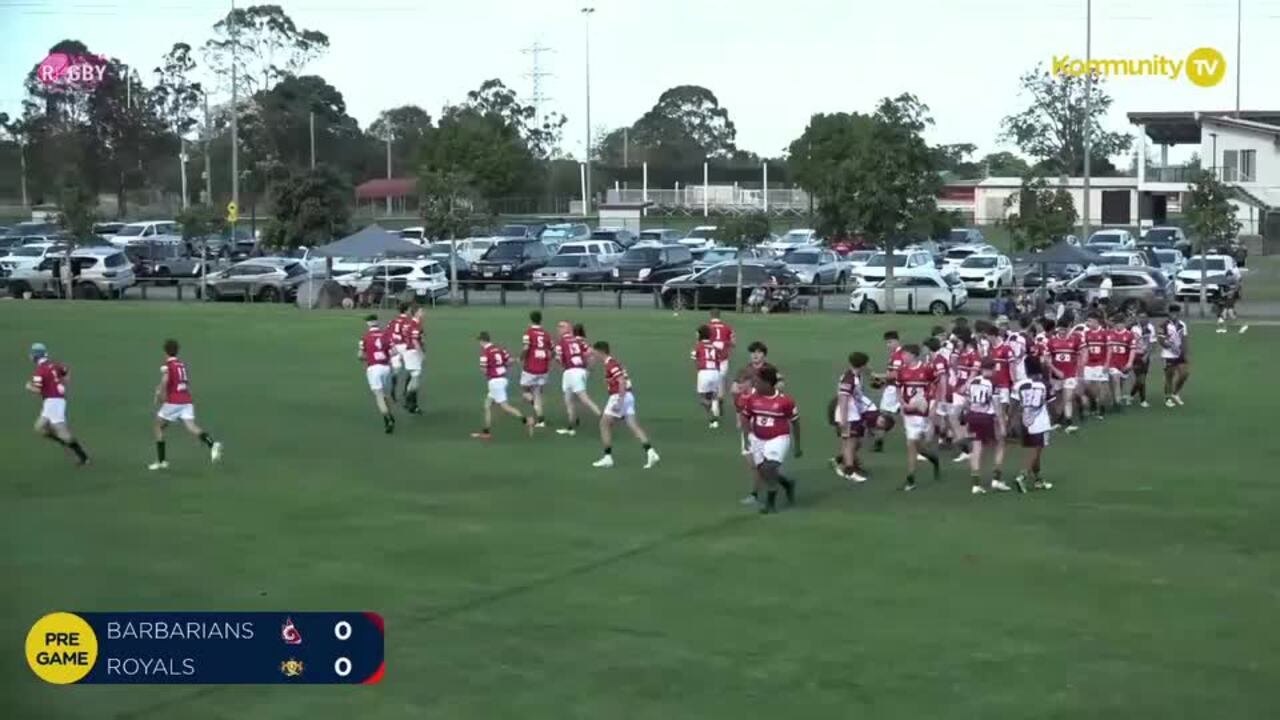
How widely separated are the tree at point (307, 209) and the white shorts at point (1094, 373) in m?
38.3

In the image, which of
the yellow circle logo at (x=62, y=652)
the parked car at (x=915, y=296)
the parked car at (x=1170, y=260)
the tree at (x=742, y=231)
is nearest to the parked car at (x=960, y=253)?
the parked car at (x=1170, y=260)

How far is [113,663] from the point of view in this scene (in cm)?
1216

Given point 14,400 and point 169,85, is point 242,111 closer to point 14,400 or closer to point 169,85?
point 169,85

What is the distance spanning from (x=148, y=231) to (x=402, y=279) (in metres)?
28.5

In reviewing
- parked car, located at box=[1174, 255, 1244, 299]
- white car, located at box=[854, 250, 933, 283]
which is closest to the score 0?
white car, located at box=[854, 250, 933, 283]

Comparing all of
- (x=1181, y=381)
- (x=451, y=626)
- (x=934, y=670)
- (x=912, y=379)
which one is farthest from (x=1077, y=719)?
(x=1181, y=381)

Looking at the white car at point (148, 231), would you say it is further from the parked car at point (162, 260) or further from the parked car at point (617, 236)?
the parked car at point (617, 236)

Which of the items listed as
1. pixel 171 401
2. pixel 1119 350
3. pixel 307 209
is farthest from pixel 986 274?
pixel 171 401

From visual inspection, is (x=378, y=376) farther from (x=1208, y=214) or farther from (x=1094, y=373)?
(x=1208, y=214)

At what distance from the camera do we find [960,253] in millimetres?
60000

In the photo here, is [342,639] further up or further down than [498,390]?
further down

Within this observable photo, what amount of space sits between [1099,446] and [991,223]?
6632cm

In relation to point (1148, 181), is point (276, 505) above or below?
below

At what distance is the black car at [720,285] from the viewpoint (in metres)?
51.1
